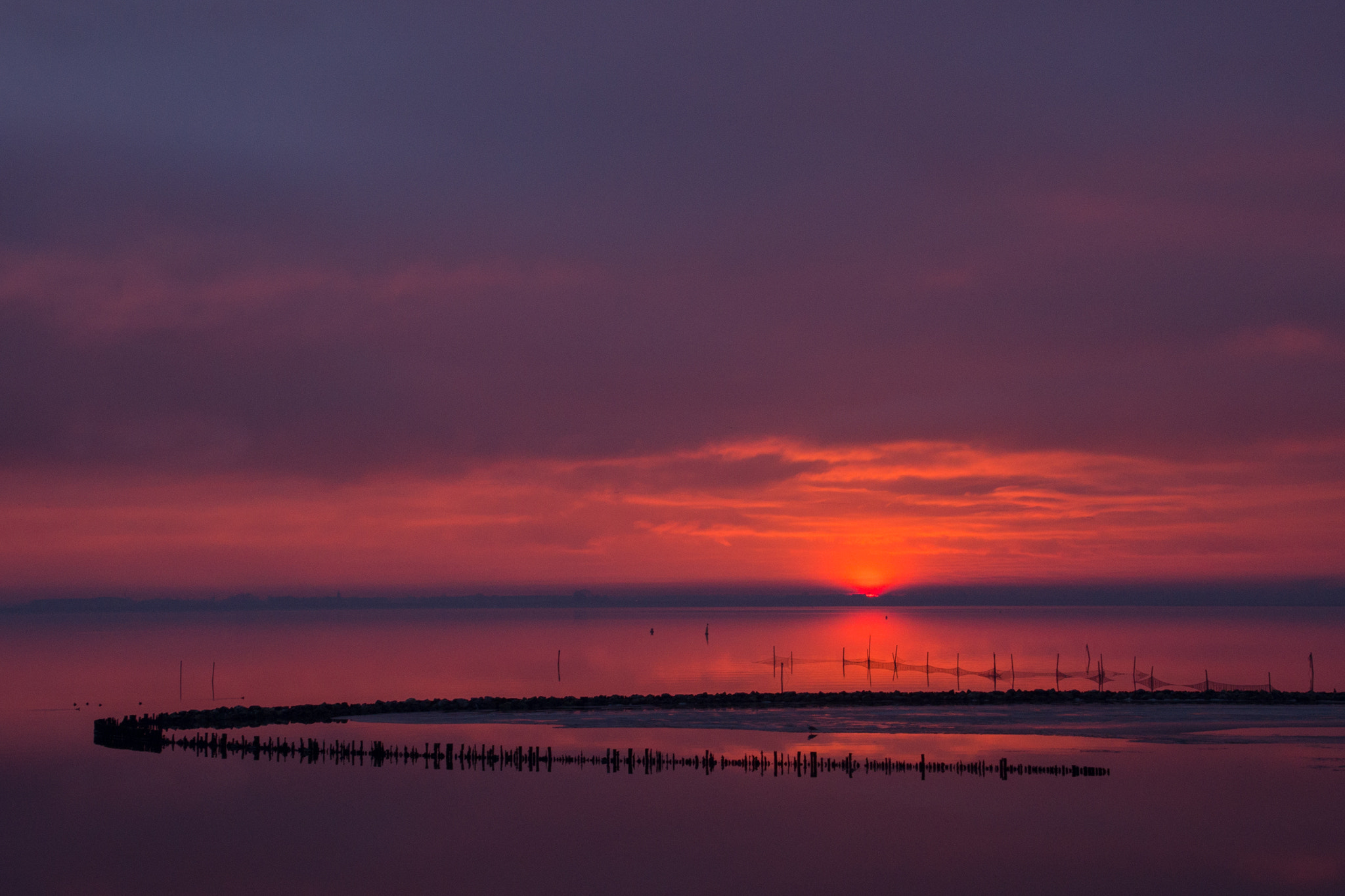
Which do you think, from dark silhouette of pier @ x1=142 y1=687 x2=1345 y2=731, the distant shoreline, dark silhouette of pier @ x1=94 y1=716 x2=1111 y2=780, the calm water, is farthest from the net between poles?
dark silhouette of pier @ x1=94 y1=716 x2=1111 y2=780

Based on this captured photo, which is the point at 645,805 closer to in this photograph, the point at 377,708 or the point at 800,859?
the point at 800,859

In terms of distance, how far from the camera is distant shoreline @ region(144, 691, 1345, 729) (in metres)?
65.8

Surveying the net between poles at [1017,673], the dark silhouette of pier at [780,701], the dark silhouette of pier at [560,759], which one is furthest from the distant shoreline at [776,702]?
the dark silhouette of pier at [560,759]

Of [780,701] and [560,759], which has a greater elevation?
[560,759]

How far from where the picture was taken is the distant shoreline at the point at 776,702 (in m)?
65.8

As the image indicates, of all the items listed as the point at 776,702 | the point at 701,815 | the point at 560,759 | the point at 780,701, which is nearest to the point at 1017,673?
the point at 780,701

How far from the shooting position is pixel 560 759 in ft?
157

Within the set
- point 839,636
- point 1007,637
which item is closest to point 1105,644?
point 1007,637

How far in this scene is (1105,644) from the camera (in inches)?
6319

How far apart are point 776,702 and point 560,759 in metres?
27.4

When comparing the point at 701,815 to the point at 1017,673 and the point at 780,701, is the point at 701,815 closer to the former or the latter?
the point at 780,701

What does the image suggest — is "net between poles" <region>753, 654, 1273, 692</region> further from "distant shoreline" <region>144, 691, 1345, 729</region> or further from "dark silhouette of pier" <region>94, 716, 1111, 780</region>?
"dark silhouette of pier" <region>94, 716, 1111, 780</region>

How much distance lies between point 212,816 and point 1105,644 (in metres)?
144

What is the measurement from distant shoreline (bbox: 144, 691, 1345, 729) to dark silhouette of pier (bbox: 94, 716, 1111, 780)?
1058 centimetres
